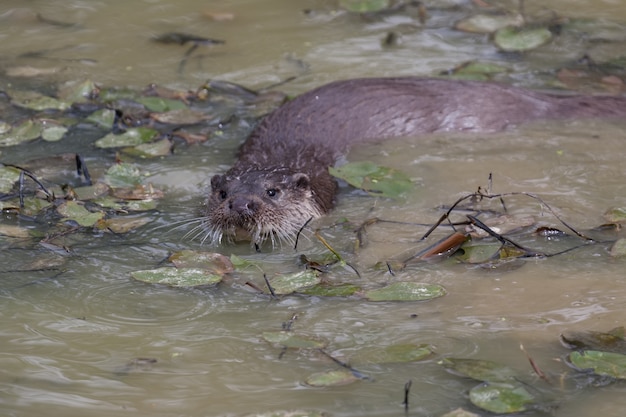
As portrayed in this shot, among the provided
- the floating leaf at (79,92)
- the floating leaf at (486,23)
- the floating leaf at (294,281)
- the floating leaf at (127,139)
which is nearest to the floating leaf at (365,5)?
the floating leaf at (486,23)

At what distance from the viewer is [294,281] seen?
3.38m

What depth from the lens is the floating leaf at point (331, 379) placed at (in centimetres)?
273

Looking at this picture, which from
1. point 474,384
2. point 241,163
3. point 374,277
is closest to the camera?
point 474,384

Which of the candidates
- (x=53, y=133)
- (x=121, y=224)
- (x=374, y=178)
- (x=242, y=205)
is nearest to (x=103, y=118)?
Answer: (x=53, y=133)

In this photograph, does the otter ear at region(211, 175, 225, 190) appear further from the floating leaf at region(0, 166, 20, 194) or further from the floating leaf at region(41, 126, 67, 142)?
the floating leaf at region(41, 126, 67, 142)

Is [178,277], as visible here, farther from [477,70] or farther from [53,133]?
[477,70]

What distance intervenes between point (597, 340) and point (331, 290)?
851 millimetres

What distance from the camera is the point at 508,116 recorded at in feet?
16.3

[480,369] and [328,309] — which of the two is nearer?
[480,369]

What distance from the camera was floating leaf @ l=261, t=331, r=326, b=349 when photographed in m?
2.95

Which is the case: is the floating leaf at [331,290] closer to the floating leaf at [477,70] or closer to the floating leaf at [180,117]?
the floating leaf at [180,117]

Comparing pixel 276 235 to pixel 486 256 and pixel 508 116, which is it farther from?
pixel 508 116

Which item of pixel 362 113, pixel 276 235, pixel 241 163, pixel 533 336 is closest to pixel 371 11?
pixel 362 113

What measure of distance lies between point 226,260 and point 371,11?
347cm
